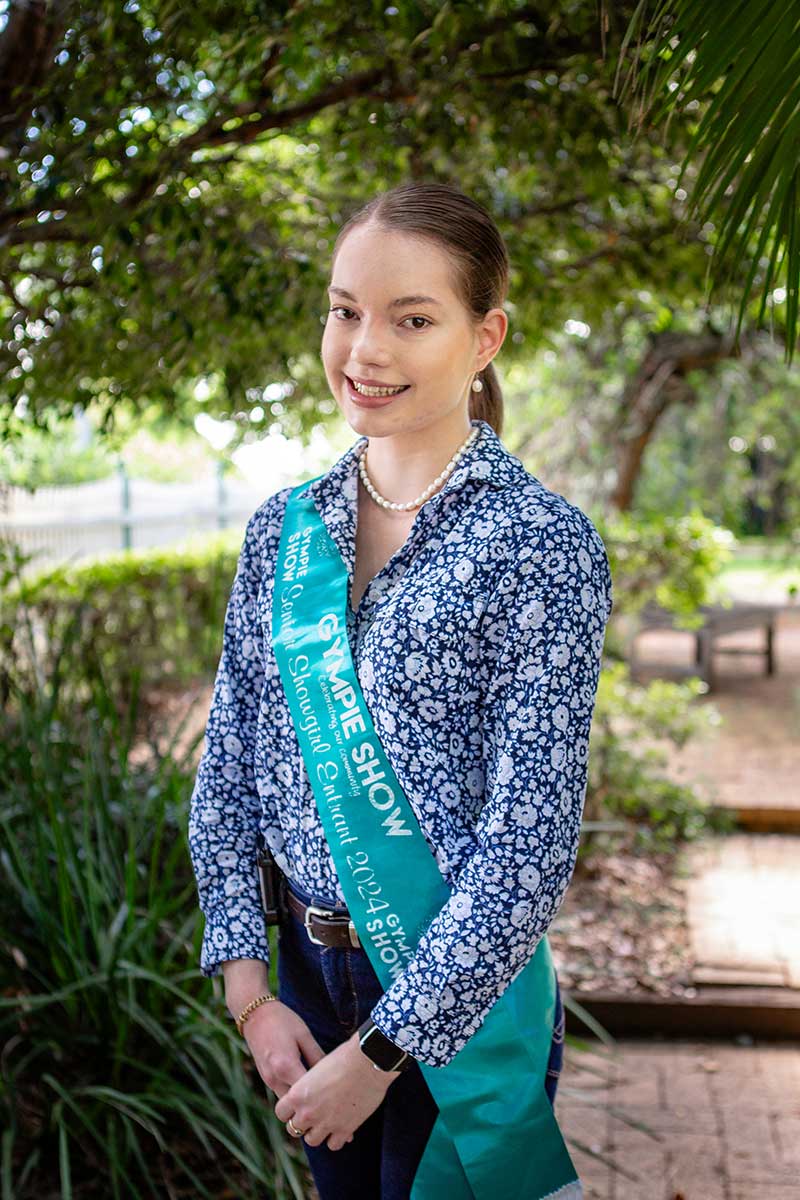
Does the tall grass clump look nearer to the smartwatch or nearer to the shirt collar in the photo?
the smartwatch

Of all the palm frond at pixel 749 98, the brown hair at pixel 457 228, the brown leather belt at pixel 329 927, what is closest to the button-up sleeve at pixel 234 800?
the brown leather belt at pixel 329 927

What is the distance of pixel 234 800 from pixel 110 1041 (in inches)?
48.0

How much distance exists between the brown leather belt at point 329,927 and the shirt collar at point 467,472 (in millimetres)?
528

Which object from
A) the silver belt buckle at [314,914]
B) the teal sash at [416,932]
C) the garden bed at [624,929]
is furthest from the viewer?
the garden bed at [624,929]

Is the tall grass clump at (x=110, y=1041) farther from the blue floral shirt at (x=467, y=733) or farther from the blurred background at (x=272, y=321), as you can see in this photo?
the blue floral shirt at (x=467, y=733)

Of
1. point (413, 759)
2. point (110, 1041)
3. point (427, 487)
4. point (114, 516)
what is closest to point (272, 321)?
point (427, 487)

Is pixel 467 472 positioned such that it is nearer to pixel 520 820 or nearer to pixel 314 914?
pixel 520 820

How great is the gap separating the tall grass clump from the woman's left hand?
40.1 inches

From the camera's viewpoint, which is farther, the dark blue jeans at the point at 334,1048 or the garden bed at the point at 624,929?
the garden bed at the point at 624,929

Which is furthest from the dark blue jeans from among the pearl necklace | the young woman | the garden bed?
the garden bed

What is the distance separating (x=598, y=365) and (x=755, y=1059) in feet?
16.7

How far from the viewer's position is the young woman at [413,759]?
1.35 metres

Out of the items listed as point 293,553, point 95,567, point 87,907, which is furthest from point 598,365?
point 293,553

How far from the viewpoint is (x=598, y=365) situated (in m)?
7.82
